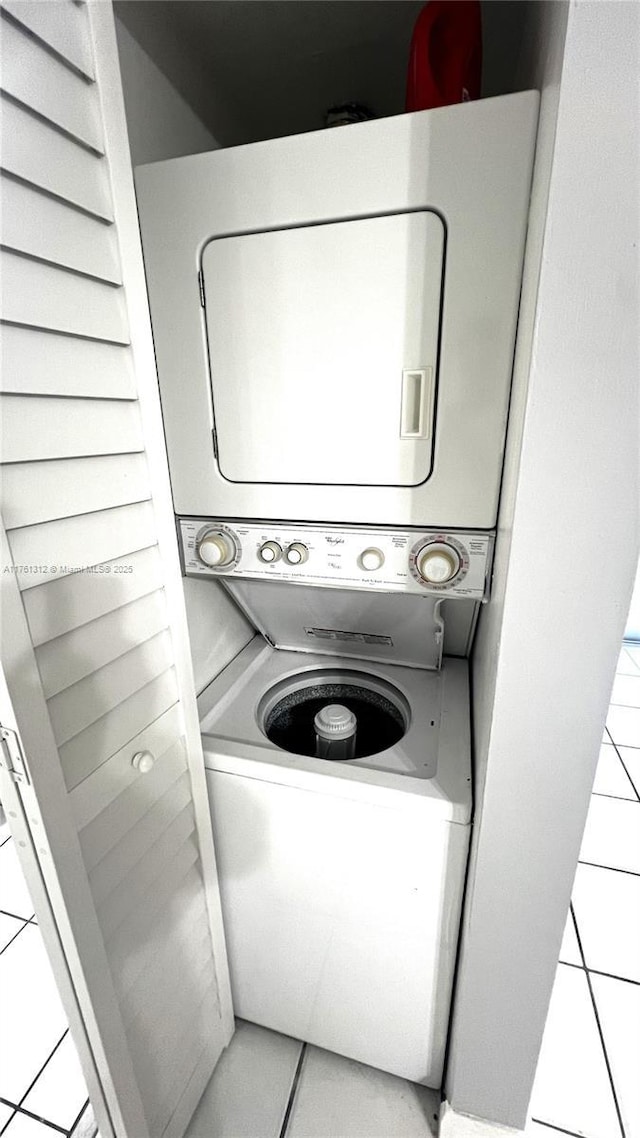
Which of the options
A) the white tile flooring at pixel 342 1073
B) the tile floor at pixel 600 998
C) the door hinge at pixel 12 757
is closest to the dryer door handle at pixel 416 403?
the door hinge at pixel 12 757

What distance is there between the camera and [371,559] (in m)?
1.12

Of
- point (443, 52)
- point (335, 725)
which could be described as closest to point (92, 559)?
point (335, 725)

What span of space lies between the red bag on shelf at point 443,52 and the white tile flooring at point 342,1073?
250cm

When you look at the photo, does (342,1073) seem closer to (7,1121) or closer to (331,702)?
(7,1121)

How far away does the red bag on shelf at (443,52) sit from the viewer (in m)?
1.02

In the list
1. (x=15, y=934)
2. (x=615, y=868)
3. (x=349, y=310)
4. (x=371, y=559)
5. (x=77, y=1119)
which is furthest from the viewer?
(x=615, y=868)

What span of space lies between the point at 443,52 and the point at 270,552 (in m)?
1.15

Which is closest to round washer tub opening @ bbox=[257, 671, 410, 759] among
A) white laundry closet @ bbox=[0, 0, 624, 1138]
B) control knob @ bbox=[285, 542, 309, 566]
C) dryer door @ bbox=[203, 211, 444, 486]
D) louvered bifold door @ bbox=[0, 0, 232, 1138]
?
white laundry closet @ bbox=[0, 0, 624, 1138]

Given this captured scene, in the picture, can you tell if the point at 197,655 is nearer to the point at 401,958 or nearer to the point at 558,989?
the point at 401,958

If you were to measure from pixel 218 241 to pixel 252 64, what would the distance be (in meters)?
0.76

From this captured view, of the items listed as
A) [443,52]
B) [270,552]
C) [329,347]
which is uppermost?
[443,52]

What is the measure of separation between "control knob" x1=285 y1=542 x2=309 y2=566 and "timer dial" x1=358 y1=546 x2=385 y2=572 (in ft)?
0.44

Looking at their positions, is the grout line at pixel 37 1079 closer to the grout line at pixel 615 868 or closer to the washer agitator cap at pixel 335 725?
the washer agitator cap at pixel 335 725

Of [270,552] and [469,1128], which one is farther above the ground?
[270,552]
